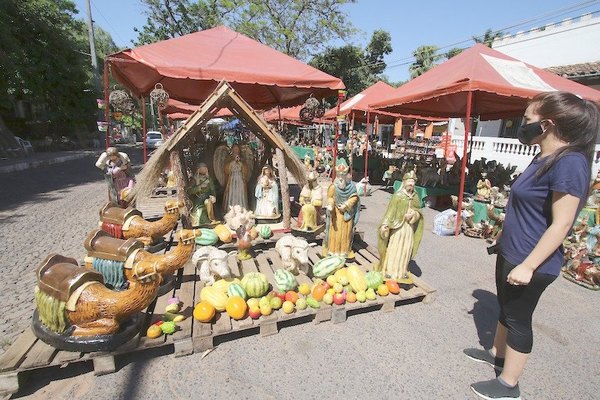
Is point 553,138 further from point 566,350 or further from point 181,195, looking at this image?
point 181,195

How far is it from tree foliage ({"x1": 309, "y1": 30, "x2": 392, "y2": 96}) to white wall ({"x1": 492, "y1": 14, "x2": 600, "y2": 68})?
1327 centimetres

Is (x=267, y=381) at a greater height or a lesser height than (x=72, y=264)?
lesser

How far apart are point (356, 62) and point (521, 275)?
29214mm

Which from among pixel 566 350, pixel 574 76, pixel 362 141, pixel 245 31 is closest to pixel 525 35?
pixel 574 76

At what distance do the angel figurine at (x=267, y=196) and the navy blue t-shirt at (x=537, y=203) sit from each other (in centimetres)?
374

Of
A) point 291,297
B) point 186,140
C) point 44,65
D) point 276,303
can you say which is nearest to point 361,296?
point 291,297

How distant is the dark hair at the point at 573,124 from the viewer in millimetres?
1849

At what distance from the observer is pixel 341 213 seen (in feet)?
13.1

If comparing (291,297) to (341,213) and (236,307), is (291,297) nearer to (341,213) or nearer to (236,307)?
(236,307)

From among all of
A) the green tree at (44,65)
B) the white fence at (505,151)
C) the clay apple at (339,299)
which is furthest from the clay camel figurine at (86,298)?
the green tree at (44,65)

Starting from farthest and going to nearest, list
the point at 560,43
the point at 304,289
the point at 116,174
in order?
the point at 560,43 < the point at 116,174 < the point at 304,289

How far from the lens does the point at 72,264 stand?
8.55 ft

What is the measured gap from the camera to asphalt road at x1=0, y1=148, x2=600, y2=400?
7.92ft

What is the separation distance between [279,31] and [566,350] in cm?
2357
